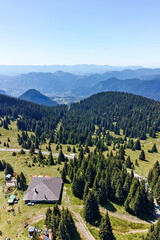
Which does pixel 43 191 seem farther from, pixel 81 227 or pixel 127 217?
pixel 127 217

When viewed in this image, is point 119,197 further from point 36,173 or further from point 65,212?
point 36,173

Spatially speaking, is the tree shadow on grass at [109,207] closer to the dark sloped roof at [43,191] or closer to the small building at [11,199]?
the dark sloped roof at [43,191]

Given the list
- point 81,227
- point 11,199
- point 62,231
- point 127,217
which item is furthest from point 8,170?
point 127,217

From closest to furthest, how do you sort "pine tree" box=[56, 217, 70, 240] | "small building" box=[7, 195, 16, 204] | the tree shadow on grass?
"pine tree" box=[56, 217, 70, 240] < the tree shadow on grass < "small building" box=[7, 195, 16, 204]

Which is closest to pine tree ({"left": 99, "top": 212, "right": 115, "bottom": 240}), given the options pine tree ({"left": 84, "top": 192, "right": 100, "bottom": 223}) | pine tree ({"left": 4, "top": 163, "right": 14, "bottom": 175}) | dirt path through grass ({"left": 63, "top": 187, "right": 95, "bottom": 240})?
dirt path through grass ({"left": 63, "top": 187, "right": 95, "bottom": 240})

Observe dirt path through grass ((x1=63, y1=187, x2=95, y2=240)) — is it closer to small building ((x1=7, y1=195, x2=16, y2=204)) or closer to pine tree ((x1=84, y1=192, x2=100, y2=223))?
pine tree ((x1=84, y1=192, x2=100, y2=223))

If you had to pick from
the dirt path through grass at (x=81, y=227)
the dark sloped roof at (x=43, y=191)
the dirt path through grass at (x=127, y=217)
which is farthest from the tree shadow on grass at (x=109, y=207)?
the dark sloped roof at (x=43, y=191)
